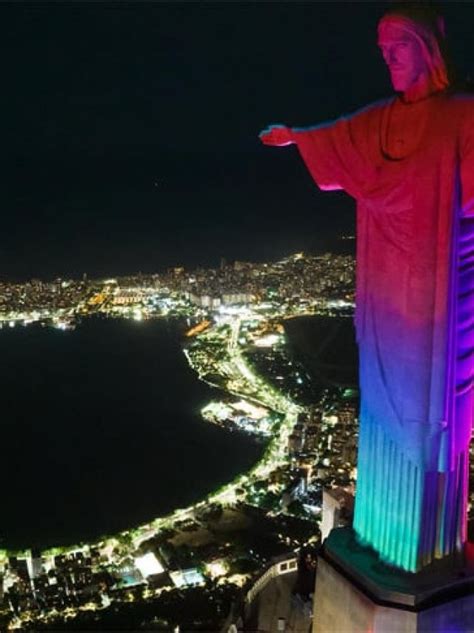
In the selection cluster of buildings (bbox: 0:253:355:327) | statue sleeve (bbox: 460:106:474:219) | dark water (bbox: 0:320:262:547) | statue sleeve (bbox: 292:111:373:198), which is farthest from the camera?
cluster of buildings (bbox: 0:253:355:327)

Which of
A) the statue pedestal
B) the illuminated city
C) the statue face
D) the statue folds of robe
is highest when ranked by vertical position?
the statue face

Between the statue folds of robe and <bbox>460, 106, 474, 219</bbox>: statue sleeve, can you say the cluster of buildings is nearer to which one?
the statue folds of robe

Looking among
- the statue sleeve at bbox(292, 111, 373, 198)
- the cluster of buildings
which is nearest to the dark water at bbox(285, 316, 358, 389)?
the cluster of buildings

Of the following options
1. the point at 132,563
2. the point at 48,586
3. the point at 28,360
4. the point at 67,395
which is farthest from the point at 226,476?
the point at 28,360

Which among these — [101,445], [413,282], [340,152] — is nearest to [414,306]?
[413,282]

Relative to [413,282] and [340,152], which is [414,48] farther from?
[413,282]

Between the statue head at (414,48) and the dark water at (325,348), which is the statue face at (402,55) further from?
the dark water at (325,348)

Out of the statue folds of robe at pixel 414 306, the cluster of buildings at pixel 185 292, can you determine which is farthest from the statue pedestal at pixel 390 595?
the cluster of buildings at pixel 185 292
